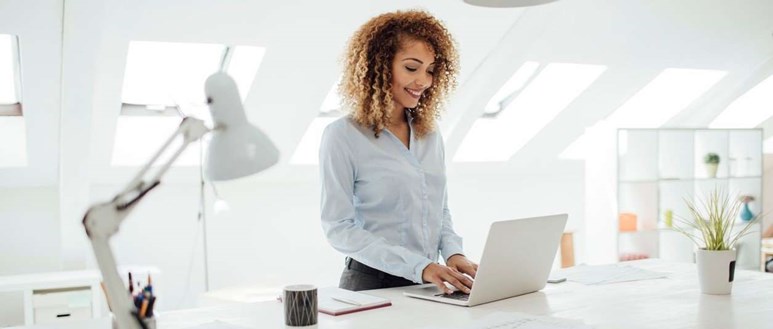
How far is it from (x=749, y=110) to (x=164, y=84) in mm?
5501

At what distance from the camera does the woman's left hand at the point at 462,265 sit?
2250mm

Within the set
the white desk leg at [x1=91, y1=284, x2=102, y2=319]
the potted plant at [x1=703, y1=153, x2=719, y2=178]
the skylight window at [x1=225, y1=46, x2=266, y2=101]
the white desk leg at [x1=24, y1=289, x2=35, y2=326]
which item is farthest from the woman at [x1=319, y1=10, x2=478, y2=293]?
the potted plant at [x1=703, y1=153, x2=719, y2=178]

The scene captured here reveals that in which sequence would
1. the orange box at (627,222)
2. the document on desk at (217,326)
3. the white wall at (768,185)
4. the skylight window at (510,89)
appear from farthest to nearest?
the white wall at (768,185)
the skylight window at (510,89)
the orange box at (627,222)
the document on desk at (217,326)

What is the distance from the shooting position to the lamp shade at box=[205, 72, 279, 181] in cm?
121

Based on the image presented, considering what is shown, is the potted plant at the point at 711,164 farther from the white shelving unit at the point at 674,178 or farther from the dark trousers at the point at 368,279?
the dark trousers at the point at 368,279

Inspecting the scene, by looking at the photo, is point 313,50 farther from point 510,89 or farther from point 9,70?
point 510,89

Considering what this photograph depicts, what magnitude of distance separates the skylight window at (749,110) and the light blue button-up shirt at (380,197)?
5599mm

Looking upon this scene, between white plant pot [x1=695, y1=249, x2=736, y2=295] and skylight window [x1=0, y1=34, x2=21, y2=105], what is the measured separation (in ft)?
11.8

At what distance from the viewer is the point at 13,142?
15.5 feet

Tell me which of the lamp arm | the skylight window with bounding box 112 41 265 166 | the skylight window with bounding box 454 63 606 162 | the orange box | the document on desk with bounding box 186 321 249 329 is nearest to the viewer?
the lamp arm

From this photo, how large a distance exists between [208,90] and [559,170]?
20.6ft

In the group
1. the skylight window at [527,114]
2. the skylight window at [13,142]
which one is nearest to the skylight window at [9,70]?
the skylight window at [13,142]

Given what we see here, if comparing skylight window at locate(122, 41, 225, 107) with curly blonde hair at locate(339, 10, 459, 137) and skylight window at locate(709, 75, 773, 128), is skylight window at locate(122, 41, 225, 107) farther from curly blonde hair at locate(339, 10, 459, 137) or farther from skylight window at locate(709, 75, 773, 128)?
skylight window at locate(709, 75, 773, 128)

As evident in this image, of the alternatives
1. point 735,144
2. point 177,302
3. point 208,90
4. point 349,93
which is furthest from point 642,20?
point 208,90
